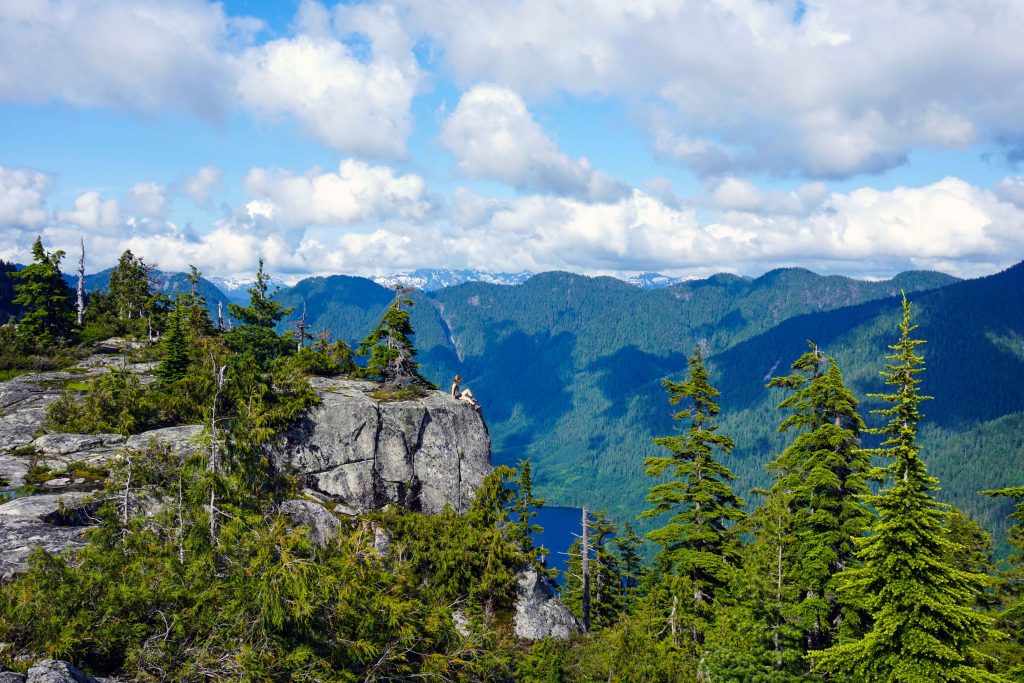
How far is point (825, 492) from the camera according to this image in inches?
1065

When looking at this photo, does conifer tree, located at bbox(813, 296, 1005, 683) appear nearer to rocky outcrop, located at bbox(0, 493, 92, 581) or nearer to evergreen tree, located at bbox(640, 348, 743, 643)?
evergreen tree, located at bbox(640, 348, 743, 643)

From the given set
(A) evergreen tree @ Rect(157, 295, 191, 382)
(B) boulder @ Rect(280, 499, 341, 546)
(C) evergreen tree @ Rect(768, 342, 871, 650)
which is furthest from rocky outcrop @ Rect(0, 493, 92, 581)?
(C) evergreen tree @ Rect(768, 342, 871, 650)

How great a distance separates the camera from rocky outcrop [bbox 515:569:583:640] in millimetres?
34562

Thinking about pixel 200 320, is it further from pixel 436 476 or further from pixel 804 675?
pixel 804 675

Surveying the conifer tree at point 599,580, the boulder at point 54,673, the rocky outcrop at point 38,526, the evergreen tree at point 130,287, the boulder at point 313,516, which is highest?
the evergreen tree at point 130,287

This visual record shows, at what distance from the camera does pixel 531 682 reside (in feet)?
75.1

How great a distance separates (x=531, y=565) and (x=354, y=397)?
16500mm

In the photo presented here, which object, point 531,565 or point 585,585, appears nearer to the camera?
point 531,565

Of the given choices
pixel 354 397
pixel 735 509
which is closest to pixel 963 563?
pixel 735 509

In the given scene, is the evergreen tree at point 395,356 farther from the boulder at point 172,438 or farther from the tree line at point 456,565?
the boulder at point 172,438

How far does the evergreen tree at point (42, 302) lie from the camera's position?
44.1 m

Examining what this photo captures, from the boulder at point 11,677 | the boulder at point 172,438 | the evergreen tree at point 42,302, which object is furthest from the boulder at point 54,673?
the evergreen tree at point 42,302

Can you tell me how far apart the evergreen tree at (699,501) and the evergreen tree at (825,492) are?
3.37 meters

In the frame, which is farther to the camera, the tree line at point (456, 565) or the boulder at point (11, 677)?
the tree line at point (456, 565)
